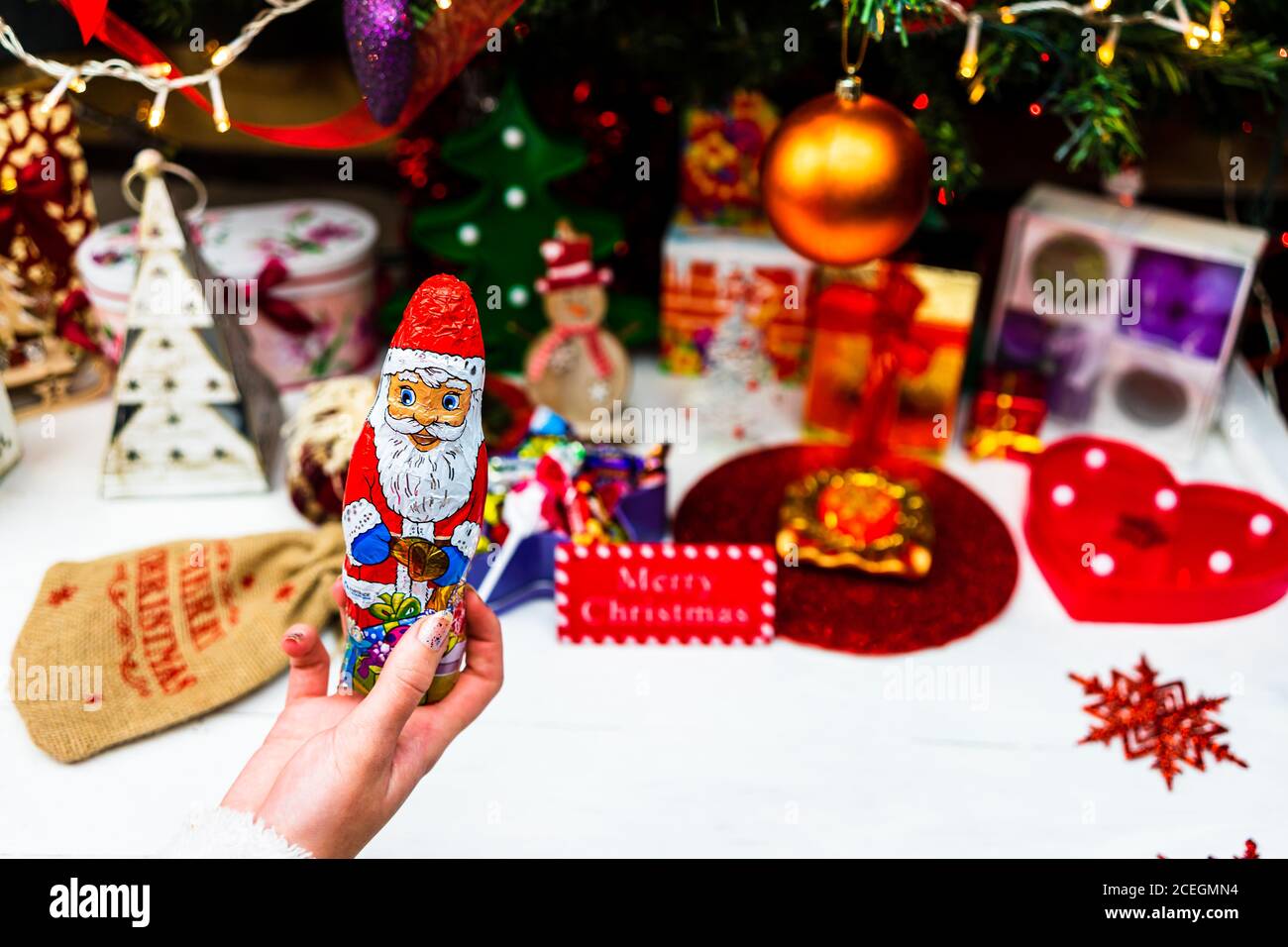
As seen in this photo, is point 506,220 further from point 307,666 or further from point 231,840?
point 231,840

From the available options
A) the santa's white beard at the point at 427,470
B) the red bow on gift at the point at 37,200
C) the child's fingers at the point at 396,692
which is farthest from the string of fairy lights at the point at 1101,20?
the red bow on gift at the point at 37,200

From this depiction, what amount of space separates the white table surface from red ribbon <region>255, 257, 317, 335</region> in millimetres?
352

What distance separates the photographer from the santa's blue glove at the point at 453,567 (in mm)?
802

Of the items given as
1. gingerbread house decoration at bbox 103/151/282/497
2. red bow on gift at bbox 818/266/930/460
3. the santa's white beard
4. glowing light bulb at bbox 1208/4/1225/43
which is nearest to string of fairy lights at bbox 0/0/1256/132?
glowing light bulb at bbox 1208/4/1225/43

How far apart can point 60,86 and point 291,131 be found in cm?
19

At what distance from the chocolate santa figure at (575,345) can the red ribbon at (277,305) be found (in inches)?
11.7

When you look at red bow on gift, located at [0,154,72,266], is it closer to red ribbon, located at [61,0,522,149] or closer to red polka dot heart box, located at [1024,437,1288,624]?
red ribbon, located at [61,0,522,149]

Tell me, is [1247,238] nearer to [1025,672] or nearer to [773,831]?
[1025,672]

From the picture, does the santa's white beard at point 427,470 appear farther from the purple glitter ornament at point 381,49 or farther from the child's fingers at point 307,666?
the purple glitter ornament at point 381,49

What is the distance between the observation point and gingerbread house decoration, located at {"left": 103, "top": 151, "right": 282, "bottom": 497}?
121cm

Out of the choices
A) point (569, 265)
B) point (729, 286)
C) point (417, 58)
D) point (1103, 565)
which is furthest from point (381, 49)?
point (1103, 565)

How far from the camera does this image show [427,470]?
0.76 meters

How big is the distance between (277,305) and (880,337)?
0.74 metres
